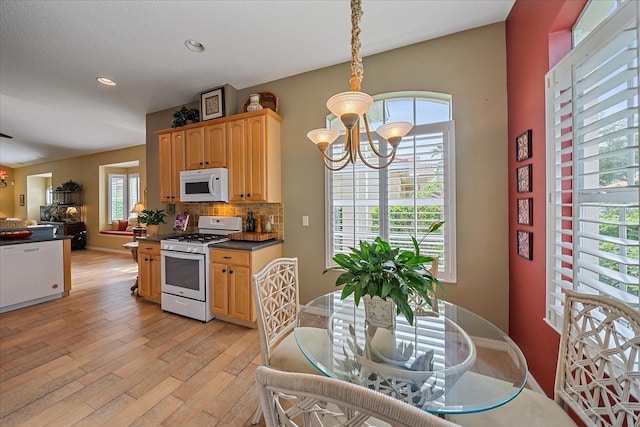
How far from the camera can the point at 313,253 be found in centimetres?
292

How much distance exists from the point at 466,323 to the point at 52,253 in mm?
4971

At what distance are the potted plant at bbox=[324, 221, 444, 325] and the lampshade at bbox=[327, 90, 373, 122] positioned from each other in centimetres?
71

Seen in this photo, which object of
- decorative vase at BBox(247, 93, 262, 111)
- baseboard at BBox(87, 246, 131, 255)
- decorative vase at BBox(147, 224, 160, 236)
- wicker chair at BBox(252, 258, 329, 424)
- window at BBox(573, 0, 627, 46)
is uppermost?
decorative vase at BBox(247, 93, 262, 111)

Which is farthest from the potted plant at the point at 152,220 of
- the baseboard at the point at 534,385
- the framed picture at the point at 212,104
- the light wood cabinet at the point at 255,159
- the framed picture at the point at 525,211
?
the baseboard at the point at 534,385

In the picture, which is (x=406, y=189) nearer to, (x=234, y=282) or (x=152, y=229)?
(x=234, y=282)

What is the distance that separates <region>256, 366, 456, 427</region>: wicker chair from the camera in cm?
46

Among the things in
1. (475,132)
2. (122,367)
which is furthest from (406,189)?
(122,367)

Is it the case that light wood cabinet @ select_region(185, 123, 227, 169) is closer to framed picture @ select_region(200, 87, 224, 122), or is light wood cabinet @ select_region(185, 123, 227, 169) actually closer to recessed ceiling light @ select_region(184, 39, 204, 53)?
framed picture @ select_region(200, 87, 224, 122)

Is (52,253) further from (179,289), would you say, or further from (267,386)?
(267,386)

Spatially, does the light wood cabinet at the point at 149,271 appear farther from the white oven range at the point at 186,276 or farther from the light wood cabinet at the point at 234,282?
the light wood cabinet at the point at 234,282

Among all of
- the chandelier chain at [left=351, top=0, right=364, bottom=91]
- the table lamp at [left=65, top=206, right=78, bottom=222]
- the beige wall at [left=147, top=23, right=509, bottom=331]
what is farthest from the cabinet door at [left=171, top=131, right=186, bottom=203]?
the table lamp at [left=65, top=206, right=78, bottom=222]

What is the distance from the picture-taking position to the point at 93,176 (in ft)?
23.5

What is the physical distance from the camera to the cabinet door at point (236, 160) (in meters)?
2.98

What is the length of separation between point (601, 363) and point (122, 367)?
2978 mm
